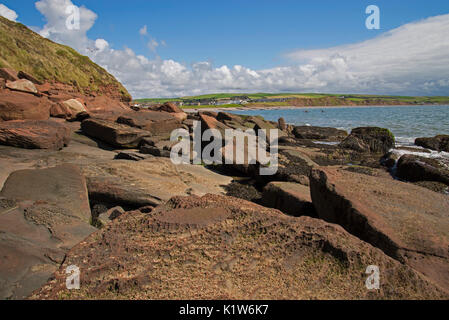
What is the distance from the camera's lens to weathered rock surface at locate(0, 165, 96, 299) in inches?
87.2

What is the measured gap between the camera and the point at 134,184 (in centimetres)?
560

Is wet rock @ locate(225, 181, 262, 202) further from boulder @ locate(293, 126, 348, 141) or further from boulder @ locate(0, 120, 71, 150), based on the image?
boulder @ locate(293, 126, 348, 141)

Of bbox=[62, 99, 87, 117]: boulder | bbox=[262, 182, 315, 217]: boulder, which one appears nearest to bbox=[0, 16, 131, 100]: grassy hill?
bbox=[62, 99, 87, 117]: boulder

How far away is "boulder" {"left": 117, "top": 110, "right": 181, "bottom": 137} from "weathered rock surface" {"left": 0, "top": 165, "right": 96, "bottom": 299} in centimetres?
762

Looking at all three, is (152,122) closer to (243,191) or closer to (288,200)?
(243,191)

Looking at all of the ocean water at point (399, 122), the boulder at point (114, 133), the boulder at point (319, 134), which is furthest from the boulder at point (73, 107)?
the ocean water at point (399, 122)

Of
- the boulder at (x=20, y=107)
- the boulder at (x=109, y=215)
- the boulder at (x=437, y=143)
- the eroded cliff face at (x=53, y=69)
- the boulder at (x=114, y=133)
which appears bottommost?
the boulder at (x=109, y=215)

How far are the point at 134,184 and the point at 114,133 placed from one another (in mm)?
5393

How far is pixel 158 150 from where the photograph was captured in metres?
Result: 9.66

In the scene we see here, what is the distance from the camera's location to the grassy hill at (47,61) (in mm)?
19203

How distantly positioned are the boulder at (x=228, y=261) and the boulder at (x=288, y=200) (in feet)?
7.02

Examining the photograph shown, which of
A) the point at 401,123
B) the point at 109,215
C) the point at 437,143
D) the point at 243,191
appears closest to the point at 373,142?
the point at 437,143

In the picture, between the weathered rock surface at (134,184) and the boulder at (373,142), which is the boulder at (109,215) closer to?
the weathered rock surface at (134,184)
